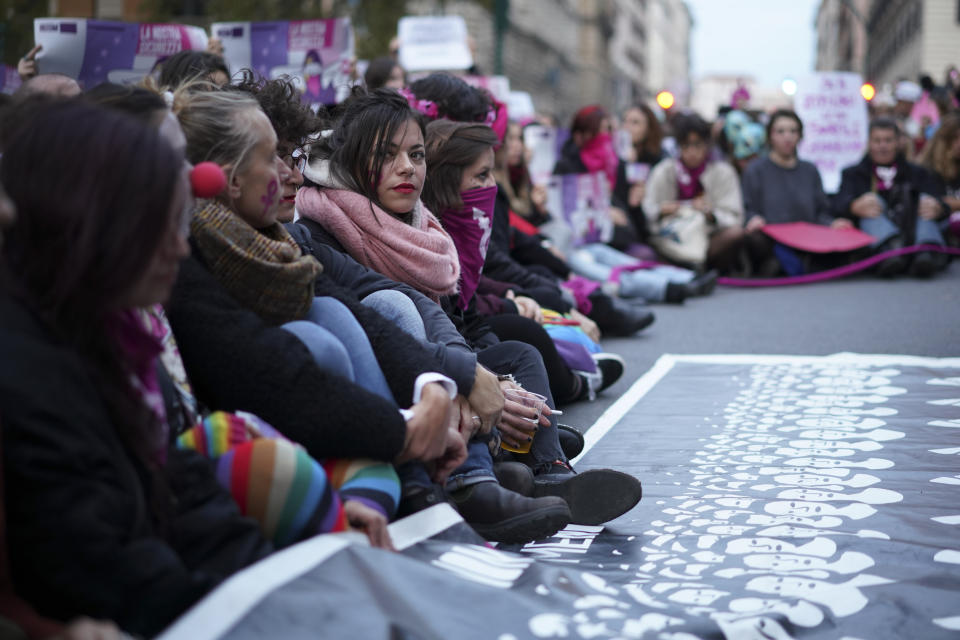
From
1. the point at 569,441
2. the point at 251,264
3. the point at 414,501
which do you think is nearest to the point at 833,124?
the point at 569,441

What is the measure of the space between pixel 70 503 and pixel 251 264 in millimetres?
967

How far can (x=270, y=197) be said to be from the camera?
279cm

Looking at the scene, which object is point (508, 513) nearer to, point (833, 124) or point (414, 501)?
point (414, 501)

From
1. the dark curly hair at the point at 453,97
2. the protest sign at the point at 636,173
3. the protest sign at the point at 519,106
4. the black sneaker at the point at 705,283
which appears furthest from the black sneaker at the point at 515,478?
the protest sign at the point at 519,106

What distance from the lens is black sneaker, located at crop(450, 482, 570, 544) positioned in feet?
9.87

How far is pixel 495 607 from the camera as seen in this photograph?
223 centimetres

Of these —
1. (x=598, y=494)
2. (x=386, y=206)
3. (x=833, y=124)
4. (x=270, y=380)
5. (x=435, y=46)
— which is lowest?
(x=598, y=494)

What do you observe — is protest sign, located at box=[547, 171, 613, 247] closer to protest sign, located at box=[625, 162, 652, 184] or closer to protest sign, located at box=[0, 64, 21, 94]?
protest sign, located at box=[625, 162, 652, 184]

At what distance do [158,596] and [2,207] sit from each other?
2.23ft

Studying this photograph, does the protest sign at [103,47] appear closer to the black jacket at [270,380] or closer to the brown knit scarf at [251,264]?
the brown knit scarf at [251,264]

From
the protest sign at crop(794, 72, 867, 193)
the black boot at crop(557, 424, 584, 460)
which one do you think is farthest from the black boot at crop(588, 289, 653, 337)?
the protest sign at crop(794, 72, 867, 193)

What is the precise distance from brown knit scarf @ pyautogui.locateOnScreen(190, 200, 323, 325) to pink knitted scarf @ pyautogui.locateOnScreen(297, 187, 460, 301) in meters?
0.93

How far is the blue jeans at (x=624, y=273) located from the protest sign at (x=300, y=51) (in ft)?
7.62

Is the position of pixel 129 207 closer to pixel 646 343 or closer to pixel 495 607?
pixel 495 607
